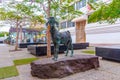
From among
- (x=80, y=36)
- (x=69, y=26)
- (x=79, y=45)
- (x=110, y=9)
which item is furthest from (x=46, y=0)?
(x=69, y=26)

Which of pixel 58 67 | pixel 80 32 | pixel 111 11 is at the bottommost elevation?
pixel 58 67

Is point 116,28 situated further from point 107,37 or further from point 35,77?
point 35,77

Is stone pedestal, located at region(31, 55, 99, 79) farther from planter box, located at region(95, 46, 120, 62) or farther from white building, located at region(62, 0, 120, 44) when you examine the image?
white building, located at region(62, 0, 120, 44)

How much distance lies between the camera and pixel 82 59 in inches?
244

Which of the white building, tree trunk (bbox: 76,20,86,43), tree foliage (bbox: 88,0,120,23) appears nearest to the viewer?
tree foliage (bbox: 88,0,120,23)

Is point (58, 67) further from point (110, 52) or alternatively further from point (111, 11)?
point (111, 11)

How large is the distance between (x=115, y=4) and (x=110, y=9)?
38 centimetres

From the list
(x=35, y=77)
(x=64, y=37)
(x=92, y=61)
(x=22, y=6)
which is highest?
(x=22, y=6)

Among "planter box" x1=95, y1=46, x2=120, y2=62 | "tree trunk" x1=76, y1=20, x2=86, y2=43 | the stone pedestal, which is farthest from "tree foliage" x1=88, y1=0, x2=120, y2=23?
"tree trunk" x1=76, y1=20, x2=86, y2=43

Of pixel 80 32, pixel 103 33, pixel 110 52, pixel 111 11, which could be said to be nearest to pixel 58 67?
pixel 110 52

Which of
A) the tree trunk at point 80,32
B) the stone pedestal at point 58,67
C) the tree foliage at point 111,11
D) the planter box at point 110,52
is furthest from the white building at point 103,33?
the stone pedestal at point 58,67

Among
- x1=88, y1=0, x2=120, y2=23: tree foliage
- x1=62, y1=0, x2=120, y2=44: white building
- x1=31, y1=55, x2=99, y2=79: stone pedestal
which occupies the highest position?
x1=88, y1=0, x2=120, y2=23: tree foliage

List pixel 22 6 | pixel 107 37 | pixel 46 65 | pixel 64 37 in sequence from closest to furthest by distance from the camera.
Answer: pixel 46 65
pixel 64 37
pixel 22 6
pixel 107 37

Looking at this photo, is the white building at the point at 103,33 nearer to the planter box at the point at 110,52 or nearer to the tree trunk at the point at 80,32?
the tree trunk at the point at 80,32
